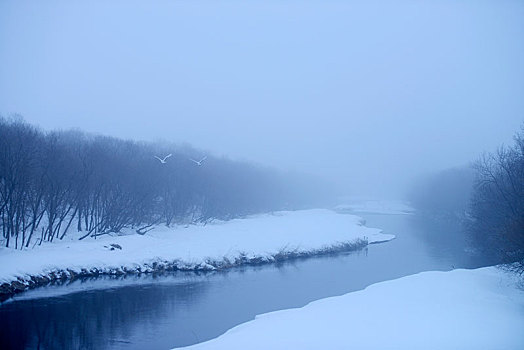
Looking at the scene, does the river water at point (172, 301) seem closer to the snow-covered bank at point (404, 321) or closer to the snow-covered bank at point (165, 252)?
the snow-covered bank at point (165, 252)

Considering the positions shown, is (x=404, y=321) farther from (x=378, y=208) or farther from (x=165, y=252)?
(x=378, y=208)

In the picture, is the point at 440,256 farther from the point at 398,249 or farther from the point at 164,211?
the point at 164,211

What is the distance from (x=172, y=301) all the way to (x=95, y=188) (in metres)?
25.6

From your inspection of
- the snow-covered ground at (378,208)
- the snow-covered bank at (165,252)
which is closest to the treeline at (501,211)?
the snow-covered bank at (165,252)

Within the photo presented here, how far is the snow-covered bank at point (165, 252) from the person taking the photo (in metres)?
25.8

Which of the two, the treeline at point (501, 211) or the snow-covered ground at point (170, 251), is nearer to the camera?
the treeline at point (501, 211)

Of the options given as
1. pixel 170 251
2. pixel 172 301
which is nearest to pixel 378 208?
pixel 170 251

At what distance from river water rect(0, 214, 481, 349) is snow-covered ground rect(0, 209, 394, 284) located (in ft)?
5.47

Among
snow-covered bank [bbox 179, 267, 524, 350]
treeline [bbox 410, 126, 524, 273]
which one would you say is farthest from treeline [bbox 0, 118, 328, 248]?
treeline [bbox 410, 126, 524, 273]

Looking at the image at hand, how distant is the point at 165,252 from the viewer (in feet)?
108

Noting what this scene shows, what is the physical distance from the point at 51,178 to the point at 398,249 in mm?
34616

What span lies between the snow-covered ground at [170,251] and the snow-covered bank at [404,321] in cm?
1493

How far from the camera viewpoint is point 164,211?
56000 millimetres

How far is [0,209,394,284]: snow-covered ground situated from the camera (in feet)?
87.0
